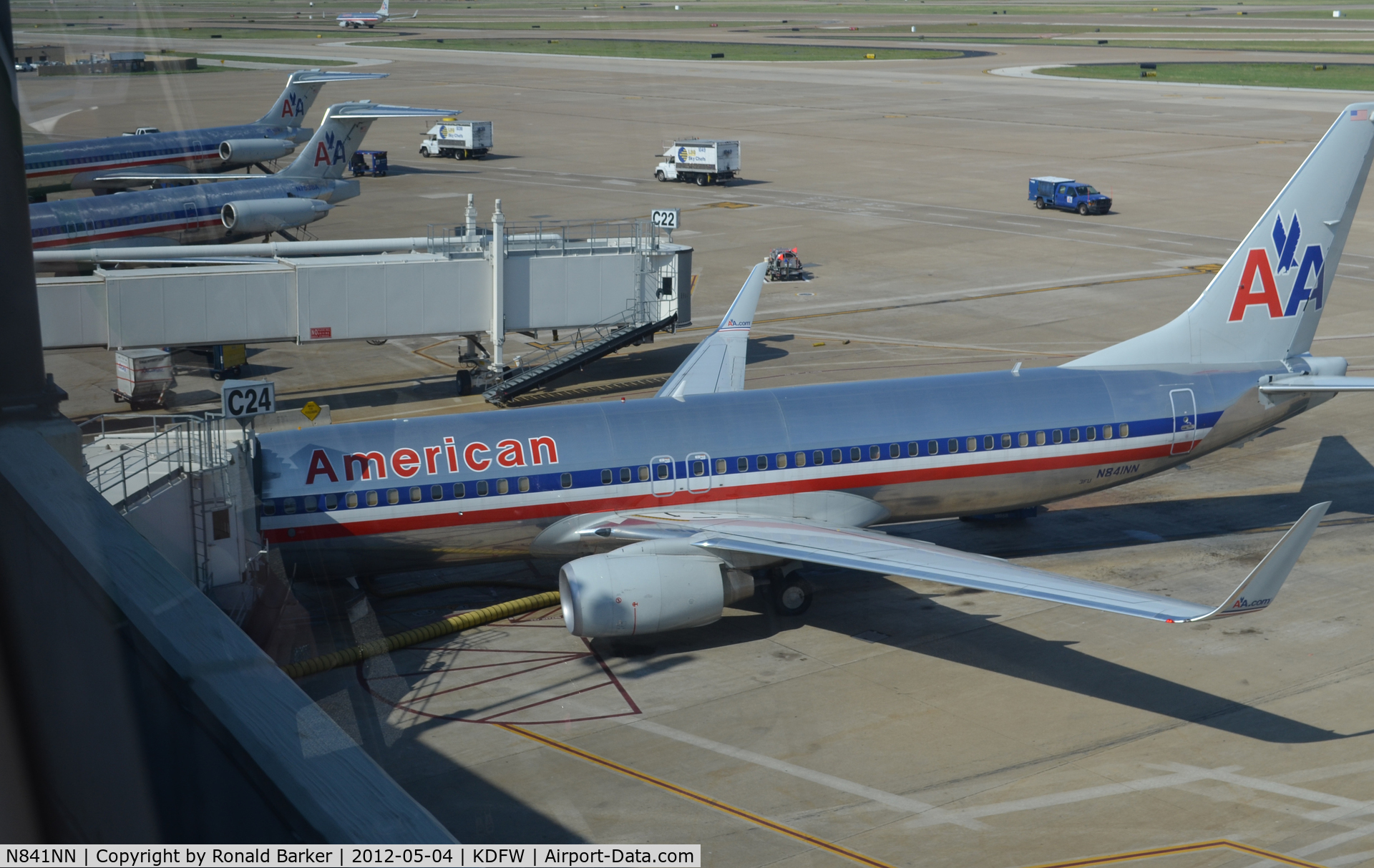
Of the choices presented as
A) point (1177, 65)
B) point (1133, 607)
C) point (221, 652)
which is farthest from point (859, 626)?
point (1177, 65)

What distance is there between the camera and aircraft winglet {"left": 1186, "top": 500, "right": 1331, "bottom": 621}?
52.5ft

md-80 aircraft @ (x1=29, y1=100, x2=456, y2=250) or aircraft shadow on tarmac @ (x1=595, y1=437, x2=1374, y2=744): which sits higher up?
md-80 aircraft @ (x1=29, y1=100, x2=456, y2=250)

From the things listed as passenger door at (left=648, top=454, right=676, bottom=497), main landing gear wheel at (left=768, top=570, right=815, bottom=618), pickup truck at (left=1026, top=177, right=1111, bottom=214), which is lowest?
main landing gear wheel at (left=768, top=570, right=815, bottom=618)

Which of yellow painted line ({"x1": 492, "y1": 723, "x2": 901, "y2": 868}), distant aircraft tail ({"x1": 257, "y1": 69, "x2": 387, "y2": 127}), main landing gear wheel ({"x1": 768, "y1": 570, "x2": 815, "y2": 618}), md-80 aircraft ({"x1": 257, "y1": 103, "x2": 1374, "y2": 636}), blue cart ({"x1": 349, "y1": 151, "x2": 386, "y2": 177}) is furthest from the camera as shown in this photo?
blue cart ({"x1": 349, "y1": 151, "x2": 386, "y2": 177})

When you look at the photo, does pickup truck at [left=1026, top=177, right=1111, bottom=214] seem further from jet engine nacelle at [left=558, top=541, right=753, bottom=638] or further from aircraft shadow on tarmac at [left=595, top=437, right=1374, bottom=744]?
jet engine nacelle at [left=558, top=541, right=753, bottom=638]

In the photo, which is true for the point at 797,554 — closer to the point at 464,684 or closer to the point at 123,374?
the point at 464,684

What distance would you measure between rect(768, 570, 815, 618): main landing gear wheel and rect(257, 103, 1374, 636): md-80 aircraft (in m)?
0.03

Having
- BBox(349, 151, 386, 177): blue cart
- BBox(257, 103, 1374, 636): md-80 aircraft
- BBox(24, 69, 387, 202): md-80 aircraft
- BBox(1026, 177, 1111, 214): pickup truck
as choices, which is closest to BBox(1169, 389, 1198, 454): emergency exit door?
BBox(257, 103, 1374, 636): md-80 aircraft

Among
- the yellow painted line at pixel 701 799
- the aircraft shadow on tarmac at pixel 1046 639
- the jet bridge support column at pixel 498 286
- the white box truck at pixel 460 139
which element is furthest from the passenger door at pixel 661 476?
the white box truck at pixel 460 139

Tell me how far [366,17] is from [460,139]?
820 inches

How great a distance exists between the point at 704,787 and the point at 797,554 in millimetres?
5381

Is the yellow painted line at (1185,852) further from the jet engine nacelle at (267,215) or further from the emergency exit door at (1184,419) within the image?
the jet engine nacelle at (267,215)

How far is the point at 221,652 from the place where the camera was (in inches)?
183

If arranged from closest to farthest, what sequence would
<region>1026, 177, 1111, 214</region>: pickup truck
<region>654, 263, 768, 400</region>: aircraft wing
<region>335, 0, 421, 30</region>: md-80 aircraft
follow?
<region>654, 263, 768, 400</region>: aircraft wing
<region>1026, 177, 1111, 214</region>: pickup truck
<region>335, 0, 421, 30</region>: md-80 aircraft
